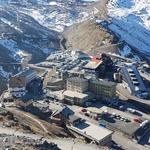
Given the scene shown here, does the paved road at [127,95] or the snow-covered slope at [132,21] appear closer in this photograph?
the paved road at [127,95]

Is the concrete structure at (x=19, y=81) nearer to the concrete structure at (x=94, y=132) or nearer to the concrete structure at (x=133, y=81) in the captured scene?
the concrete structure at (x=133, y=81)

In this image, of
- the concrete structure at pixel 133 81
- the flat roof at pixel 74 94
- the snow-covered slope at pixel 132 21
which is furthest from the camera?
the snow-covered slope at pixel 132 21

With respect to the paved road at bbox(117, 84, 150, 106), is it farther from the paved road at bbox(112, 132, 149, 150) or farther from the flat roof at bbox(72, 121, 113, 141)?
the flat roof at bbox(72, 121, 113, 141)

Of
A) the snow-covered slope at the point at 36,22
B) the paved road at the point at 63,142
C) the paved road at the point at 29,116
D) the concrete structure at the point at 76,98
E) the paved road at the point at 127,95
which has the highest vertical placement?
the paved road at the point at 63,142

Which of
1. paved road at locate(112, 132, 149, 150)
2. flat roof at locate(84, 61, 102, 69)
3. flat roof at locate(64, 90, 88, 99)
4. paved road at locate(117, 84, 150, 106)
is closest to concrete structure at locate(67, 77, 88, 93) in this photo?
flat roof at locate(64, 90, 88, 99)

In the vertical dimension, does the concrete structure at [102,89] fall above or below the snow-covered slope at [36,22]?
above

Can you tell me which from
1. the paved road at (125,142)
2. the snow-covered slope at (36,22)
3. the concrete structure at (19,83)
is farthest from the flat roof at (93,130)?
the snow-covered slope at (36,22)
